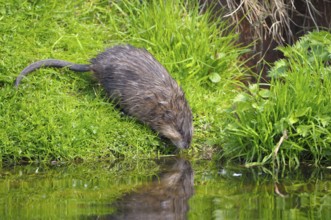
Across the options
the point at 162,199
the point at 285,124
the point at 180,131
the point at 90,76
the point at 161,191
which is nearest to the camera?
the point at 162,199

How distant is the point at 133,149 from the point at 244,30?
2.03 meters

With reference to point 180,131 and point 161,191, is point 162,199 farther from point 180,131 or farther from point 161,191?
point 180,131

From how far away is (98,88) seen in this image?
6965 millimetres

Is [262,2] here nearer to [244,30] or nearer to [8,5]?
[244,30]

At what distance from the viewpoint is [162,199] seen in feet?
17.4

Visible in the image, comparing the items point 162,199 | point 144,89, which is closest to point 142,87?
point 144,89

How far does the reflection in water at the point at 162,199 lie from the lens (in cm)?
493

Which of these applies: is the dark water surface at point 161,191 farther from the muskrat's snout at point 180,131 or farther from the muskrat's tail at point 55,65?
the muskrat's tail at point 55,65

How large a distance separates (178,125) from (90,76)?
865mm

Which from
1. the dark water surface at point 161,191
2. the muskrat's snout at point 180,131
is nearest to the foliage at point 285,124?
the dark water surface at point 161,191

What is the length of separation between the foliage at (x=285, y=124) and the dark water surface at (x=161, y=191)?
0.16 meters

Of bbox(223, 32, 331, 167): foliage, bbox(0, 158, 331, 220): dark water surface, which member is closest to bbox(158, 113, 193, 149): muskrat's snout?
bbox(0, 158, 331, 220): dark water surface

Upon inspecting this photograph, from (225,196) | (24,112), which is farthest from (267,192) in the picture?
(24,112)

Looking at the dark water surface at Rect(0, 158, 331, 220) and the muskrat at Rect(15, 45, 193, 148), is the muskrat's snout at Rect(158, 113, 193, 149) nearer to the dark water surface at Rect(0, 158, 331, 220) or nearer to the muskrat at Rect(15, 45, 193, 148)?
the muskrat at Rect(15, 45, 193, 148)
